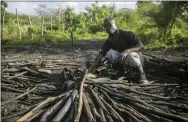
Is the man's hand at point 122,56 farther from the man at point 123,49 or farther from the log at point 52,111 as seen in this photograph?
the log at point 52,111

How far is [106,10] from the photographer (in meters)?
24.4

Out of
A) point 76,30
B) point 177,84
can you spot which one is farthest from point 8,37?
point 177,84

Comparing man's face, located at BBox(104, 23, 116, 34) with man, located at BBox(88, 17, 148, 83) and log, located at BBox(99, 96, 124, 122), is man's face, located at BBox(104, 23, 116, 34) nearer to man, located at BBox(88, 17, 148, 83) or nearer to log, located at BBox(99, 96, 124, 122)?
man, located at BBox(88, 17, 148, 83)

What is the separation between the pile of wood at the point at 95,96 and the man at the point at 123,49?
369 millimetres

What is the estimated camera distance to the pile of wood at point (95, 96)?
10.8 ft

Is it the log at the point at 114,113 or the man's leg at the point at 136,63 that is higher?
the man's leg at the point at 136,63

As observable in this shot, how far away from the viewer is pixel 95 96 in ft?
12.3

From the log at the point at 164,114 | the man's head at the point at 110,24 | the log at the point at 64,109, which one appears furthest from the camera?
the man's head at the point at 110,24

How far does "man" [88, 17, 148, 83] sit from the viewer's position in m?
4.85

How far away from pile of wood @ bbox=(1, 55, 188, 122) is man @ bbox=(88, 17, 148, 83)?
1.21 feet

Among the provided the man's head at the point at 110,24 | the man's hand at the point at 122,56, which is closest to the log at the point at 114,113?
the man's hand at the point at 122,56

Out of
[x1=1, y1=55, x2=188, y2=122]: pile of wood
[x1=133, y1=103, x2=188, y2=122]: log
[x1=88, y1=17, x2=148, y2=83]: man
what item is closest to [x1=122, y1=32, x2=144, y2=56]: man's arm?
Answer: [x1=88, y1=17, x2=148, y2=83]: man

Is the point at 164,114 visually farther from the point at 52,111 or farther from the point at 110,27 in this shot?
the point at 110,27

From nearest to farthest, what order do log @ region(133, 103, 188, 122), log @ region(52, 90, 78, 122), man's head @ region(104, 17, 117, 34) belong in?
1. log @ region(52, 90, 78, 122)
2. log @ region(133, 103, 188, 122)
3. man's head @ region(104, 17, 117, 34)
